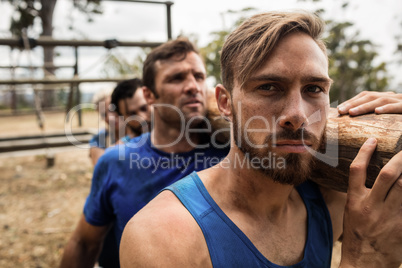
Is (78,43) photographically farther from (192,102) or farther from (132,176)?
(132,176)

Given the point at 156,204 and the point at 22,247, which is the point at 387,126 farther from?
the point at 22,247

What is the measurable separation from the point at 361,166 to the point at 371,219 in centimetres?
18

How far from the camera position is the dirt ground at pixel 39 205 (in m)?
4.11

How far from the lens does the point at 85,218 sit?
6.75 feet

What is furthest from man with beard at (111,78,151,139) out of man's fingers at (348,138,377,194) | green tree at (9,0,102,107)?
green tree at (9,0,102,107)

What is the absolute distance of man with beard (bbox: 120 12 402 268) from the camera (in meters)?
1.07

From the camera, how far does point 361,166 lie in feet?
3.49

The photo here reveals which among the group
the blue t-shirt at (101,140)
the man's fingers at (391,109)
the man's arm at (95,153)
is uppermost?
the man's fingers at (391,109)

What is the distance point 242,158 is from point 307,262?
509 mm

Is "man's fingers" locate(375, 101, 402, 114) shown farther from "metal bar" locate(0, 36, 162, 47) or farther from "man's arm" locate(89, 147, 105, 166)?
"metal bar" locate(0, 36, 162, 47)

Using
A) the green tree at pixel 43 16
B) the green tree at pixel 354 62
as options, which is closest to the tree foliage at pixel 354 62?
the green tree at pixel 354 62

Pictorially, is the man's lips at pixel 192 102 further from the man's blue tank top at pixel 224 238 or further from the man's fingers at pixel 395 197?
the man's fingers at pixel 395 197

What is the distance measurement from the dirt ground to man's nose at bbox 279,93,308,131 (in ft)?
10.1

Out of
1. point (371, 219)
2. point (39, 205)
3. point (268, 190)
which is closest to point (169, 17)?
point (268, 190)
